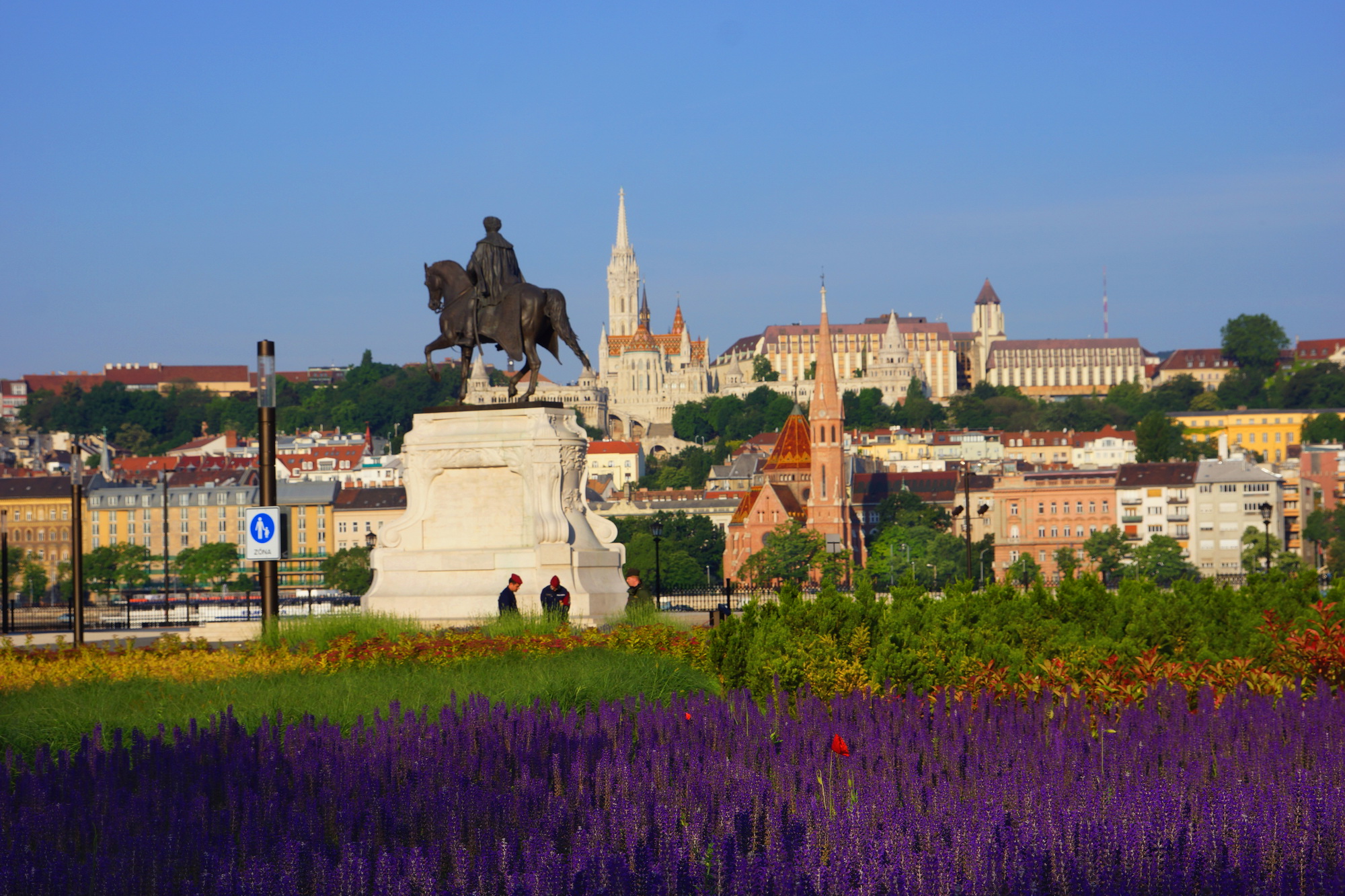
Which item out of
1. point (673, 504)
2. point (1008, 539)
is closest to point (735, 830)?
point (1008, 539)

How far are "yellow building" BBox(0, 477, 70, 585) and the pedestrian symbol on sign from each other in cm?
14907

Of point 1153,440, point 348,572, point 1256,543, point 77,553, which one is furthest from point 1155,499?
point 77,553

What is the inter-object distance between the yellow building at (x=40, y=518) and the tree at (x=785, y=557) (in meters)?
67.3

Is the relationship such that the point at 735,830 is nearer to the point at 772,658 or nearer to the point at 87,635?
the point at 772,658

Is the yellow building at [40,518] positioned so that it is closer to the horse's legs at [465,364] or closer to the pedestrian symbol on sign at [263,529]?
the horse's legs at [465,364]

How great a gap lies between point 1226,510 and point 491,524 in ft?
469

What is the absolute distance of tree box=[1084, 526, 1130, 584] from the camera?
437 ft

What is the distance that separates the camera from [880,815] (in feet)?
24.1

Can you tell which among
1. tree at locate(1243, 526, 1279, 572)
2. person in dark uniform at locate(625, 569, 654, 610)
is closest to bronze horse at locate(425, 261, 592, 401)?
person in dark uniform at locate(625, 569, 654, 610)

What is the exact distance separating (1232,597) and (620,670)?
5.95m

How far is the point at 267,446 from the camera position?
719 inches

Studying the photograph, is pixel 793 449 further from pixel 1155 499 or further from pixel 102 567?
pixel 102 567

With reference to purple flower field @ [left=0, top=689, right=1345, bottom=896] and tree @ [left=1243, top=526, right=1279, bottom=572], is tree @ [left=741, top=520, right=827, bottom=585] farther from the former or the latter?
purple flower field @ [left=0, top=689, right=1345, bottom=896]

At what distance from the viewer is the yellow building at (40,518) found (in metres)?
159
